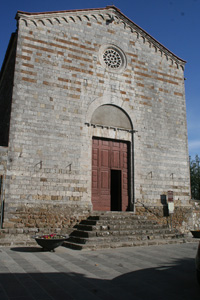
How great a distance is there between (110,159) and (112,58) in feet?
17.8

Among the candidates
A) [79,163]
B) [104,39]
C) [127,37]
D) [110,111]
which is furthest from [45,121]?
[127,37]

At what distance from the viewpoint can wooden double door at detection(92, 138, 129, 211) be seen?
42.7ft

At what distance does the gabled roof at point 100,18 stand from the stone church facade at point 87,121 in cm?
5

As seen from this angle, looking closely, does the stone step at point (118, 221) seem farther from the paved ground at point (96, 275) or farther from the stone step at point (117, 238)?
the paved ground at point (96, 275)

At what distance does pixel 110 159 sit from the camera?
44.8ft

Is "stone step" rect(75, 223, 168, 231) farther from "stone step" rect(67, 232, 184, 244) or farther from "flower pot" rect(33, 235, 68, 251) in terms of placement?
"flower pot" rect(33, 235, 68, 251)

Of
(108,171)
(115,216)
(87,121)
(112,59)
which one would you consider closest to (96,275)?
(115,216)

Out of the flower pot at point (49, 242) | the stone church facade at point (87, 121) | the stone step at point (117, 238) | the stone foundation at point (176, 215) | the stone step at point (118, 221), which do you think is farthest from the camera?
the stone foundation at point (176, 215)

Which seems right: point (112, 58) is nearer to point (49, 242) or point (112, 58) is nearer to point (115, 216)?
point (115, 216)

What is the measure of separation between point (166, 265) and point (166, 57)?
12731 millimetres

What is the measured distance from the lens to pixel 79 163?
12.6 m

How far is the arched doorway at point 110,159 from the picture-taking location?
13.1 metres

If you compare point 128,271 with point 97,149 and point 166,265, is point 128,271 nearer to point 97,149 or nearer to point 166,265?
point 166,265

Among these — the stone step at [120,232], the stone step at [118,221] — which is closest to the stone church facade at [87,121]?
the stone step at [118,221]
